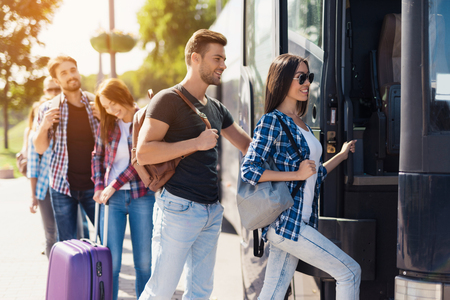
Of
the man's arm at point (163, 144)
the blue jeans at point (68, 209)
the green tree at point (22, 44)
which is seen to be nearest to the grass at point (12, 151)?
the green tree at point (22, 44)

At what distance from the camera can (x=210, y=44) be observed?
8.70 ft

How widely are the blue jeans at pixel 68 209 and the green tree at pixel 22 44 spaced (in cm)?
1755

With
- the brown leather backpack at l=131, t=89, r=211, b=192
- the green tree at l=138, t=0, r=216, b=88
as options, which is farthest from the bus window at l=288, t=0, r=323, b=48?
the green tree at l=138, t=0, r=216, b=88

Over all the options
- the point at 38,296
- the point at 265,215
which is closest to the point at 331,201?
the point at 265,215

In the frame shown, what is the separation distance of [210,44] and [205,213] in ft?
3.03

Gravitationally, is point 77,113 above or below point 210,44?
below

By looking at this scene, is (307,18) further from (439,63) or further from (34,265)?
(34,265)

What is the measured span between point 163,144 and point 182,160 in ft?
0.57

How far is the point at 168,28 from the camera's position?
80.3ft

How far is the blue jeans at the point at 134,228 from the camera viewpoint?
3402 mm

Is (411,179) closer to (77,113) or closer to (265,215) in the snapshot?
(265,215)

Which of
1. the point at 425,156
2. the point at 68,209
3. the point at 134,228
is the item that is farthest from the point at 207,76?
the point at 68,209

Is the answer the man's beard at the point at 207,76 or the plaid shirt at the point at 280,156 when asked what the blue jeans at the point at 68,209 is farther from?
the plaid shirt at the point at 280,156

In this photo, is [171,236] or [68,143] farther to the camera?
[68,143]
